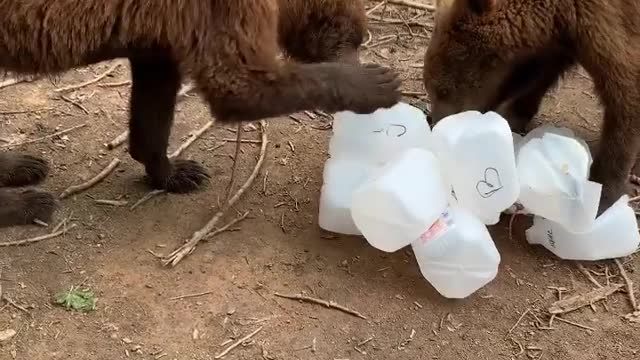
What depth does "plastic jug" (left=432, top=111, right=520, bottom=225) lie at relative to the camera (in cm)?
367

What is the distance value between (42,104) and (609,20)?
8.84ft

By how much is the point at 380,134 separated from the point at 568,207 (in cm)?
79

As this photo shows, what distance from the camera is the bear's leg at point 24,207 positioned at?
13.3 ft

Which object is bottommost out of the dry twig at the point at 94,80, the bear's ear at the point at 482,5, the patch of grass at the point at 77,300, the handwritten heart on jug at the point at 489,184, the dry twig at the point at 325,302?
the dry twig at the point at 325,302

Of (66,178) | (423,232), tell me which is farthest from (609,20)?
(66,178)

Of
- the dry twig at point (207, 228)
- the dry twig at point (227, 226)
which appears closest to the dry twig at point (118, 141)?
the dry twig at point (207, 228)

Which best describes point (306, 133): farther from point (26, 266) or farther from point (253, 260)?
point (26, 266)

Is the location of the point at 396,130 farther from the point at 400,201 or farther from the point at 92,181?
the point at 92,181

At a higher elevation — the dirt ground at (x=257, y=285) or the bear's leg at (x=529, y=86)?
the bear's leg at (x=529, y=86)

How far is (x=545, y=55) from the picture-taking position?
4.24 m

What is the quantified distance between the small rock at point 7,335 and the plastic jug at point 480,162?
66.9 inches

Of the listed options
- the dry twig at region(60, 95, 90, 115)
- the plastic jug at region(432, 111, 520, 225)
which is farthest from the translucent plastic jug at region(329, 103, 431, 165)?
the dry twig at region(60, 95, 90, 115)

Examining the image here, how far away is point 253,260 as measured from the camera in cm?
390

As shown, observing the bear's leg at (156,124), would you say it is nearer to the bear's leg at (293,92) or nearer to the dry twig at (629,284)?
the bear's leg at (293,92)
